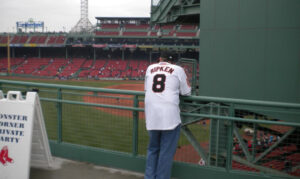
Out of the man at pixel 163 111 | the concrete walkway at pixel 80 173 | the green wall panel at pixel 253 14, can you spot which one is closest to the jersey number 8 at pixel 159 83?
the man at pixel 163 111

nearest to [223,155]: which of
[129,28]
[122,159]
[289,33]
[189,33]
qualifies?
[122,159]

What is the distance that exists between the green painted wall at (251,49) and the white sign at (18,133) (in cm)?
377

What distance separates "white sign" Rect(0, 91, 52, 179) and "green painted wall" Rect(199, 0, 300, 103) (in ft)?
12.4

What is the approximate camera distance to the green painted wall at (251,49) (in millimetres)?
4977

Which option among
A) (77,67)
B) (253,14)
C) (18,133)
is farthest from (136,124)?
→ (77,67)

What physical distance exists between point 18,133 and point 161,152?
1.78 meters

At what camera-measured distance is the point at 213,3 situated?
227 inches

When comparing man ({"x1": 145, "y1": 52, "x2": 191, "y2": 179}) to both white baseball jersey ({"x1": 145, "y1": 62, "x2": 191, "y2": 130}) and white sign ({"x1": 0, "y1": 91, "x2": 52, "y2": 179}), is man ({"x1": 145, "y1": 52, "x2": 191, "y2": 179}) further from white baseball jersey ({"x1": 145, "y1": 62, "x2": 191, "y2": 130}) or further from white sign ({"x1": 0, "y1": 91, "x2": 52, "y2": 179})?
white sign ({"x1": 0, "y1": 91, "x2": 52, "y2": 179})

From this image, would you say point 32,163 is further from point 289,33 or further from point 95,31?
point 95,31

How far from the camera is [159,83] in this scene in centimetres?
317

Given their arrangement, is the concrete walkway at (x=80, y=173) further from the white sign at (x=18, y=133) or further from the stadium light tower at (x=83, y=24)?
the stadium light tower at (x=83, y=24)

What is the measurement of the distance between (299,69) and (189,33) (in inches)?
1890

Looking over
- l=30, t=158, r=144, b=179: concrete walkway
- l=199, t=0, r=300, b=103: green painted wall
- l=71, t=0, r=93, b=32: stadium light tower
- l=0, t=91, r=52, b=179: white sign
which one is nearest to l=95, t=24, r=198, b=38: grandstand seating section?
l=71, t=0, r=93, b=32: stadium light tower

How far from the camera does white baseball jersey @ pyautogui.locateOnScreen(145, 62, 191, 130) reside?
3.09 metres
